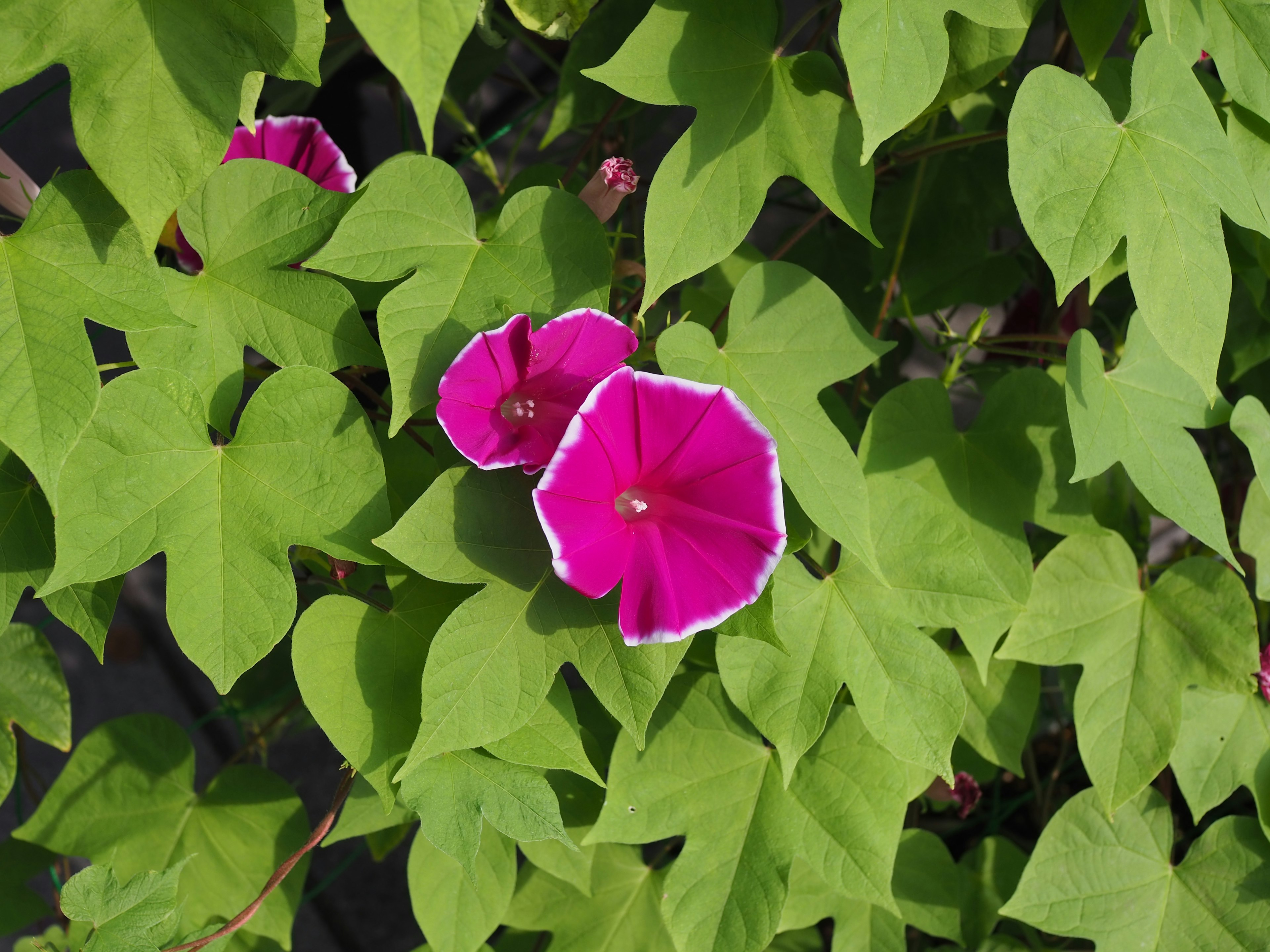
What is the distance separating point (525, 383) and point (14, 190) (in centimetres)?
59

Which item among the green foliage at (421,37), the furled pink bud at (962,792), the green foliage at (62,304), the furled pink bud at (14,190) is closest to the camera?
the green foliage at (421,37)

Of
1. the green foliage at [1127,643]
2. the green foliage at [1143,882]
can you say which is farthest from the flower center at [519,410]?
the green foliage at [1143,882]

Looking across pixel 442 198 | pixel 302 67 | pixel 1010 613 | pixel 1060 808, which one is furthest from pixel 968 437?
pixel 302 67

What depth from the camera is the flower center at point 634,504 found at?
81 cm

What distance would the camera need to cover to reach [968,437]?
114cm

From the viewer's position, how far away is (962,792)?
4.87ft

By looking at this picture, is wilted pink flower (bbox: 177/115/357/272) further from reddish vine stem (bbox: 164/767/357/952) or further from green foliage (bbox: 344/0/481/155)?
reddish vine stem (bbox: 164/767/357/952)

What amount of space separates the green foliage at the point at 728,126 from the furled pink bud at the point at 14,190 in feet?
2.00

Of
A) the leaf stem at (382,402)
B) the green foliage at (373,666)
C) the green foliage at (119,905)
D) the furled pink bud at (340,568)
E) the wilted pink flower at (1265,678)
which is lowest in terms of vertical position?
the wilted pink flower at (1265,678)

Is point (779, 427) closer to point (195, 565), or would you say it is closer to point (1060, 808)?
point (195, 565)

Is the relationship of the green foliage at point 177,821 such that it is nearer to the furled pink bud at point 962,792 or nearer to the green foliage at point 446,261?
the green foliage at point 446,261

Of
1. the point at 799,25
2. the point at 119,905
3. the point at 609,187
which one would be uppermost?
the point at 799,25

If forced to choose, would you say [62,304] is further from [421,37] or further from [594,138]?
[594,138]

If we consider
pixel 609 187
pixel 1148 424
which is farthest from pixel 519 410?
pixel 1148 424
